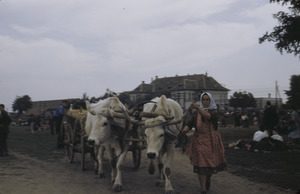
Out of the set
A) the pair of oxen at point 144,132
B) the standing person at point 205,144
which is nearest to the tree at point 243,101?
A: the pair of oxen at point 144,132

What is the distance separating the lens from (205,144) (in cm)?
547

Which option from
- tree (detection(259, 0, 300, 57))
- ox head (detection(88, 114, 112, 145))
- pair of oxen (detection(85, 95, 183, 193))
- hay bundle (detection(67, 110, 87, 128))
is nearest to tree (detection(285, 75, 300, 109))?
tree (detection(259, 0, 300, 57))

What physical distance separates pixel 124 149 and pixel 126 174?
123 cm

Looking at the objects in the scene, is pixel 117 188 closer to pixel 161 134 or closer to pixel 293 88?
pixel 161 134

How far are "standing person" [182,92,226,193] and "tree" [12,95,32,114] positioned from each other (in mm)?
76830

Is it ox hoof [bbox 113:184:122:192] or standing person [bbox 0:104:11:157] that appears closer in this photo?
ox hoof [bbox 113:184:122:192]

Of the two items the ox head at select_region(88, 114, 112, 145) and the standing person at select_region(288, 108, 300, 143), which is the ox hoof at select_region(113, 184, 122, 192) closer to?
the ox head at select_region(88, 114, 112, 145)

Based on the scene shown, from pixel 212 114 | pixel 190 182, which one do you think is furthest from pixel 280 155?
pixel 212 114

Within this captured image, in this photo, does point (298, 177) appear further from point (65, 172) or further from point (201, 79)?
point (201, 79)

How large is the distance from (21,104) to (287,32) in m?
72.9

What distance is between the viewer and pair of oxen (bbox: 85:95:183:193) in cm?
569

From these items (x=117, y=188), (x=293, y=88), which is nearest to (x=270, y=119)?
(x=117, y=188)

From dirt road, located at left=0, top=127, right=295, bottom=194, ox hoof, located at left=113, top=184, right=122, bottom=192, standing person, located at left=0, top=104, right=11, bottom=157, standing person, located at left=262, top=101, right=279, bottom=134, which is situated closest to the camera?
ox hoof, located at left=113, top=184, right=122, bottom=192

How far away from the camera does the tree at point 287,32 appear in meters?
14.4
